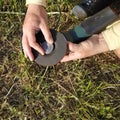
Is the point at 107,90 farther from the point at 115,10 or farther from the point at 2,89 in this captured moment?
the point at 2,89

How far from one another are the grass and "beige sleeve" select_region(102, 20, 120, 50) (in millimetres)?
216

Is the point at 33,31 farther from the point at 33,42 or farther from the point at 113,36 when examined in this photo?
the point at 113,36

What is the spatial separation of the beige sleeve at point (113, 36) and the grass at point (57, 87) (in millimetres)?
216

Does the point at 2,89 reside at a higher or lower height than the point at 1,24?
lower

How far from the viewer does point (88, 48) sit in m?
1.78

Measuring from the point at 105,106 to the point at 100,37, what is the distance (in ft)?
1.08

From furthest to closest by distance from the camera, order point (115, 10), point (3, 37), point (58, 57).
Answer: point (3, 37) < point (115, 10) < point (58, 57)

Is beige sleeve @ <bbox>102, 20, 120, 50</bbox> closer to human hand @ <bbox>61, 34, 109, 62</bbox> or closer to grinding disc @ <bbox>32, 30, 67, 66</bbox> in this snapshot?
human hand @ <bbox>61, 34, 109, 62</bbox>

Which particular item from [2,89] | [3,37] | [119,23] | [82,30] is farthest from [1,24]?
[119,23]

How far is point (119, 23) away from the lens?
5.90 feet

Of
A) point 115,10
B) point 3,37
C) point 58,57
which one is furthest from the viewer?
point 3,37

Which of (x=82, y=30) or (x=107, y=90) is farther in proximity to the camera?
(x=107, y=90)

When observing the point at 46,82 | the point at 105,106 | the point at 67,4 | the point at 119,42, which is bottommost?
the point at 105,106

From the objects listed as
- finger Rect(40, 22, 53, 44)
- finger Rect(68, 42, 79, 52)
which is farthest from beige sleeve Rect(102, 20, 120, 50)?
finger Rect(40, 22, 53, 44)
